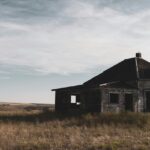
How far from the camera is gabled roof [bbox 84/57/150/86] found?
2802 centimetres

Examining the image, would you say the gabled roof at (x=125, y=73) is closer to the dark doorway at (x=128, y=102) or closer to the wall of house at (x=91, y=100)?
the wall of house at (x=91, y=100)

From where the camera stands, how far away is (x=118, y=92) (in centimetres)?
2592

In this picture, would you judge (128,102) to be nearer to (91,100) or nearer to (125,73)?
(125,73)

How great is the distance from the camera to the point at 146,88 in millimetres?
27297

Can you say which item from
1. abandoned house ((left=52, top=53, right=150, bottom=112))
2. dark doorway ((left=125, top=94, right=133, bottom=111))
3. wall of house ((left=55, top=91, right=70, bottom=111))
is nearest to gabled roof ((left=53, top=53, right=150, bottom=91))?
abandoned house ((left=52, top=53, right=150, bottom=112))

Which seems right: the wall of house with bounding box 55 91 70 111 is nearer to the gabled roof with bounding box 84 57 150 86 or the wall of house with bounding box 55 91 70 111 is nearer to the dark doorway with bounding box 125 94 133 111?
the gabled roof with bounding box 84 57 150 86

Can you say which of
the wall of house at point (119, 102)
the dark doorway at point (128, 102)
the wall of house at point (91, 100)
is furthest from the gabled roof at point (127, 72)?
the wall of house at point (91, 100)

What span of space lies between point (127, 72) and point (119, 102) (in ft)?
12.6

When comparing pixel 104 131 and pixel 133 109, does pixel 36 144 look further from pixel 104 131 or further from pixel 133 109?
pixel 133 109

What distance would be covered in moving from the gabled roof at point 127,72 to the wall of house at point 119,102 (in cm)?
159

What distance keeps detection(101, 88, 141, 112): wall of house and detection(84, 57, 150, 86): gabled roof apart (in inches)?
62.5

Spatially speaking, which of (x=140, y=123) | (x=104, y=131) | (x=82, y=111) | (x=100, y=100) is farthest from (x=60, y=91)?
(x=104, y=131)

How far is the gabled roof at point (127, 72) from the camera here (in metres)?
28.0

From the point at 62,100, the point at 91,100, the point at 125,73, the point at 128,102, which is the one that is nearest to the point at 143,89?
the point at 128,102
